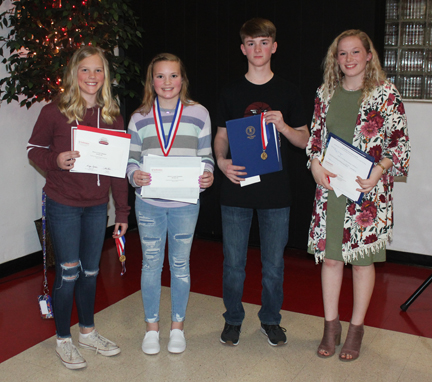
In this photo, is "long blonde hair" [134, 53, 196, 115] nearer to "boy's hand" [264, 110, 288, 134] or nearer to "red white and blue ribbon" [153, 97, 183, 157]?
"red white and blue ribbon" [153, 97, 183, 157]

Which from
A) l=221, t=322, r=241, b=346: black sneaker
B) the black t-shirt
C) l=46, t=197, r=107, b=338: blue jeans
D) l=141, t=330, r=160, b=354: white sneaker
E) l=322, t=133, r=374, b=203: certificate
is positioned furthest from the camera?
l=221, t=322, r=241, b=346: black sneaker

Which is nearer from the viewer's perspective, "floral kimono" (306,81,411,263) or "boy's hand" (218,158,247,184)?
"floral kimono" (306,81,411,263)

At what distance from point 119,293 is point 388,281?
2.11m

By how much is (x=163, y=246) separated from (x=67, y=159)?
Result: 69 centimetres

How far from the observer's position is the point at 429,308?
328 cm

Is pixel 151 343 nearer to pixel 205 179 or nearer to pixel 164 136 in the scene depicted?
pixel 205 179

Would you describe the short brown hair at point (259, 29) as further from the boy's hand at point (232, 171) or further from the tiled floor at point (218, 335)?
the tiled floor at point (218, 335)

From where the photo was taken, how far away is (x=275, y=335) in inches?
107

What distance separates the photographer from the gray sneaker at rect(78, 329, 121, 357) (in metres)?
2.63

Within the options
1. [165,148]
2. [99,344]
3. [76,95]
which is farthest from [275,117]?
[99,344]

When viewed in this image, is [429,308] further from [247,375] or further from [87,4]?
[87,4]

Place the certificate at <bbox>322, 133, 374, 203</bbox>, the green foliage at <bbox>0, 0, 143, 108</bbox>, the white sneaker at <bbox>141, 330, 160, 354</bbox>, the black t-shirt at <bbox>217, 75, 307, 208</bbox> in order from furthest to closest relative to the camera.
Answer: the green foliage at <bbox>0, 0, 143, 108</bbox> → the white sneaker at <bbox>141, 330, 160, 354</bbox> → the black t-shirt at <bbox>217, 75, 307, 208</bbox> → the certificate at <bbox>322, 133, 374, 203</bbox>

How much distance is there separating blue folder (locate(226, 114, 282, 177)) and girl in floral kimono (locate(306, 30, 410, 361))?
229mm

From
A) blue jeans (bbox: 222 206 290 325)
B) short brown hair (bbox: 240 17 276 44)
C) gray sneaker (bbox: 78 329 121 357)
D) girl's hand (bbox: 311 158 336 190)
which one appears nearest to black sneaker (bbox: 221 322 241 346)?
blue jeans (bbox: 222 206 290 325)
